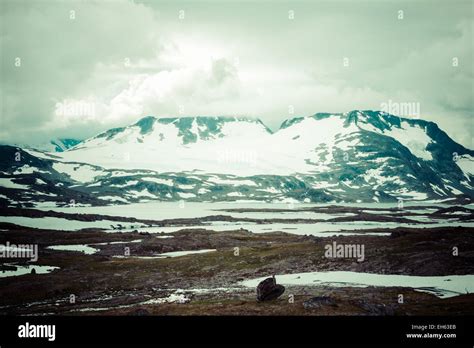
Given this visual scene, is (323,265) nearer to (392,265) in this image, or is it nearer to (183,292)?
(392,265)

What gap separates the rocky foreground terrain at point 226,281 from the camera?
4347cm

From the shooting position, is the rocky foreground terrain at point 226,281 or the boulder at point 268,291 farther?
the boulder at point 268,291

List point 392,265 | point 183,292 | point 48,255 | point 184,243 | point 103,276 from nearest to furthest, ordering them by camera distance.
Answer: point 183,292 → point 392,265 → point 103,276 → point 48,255 → point 184,243

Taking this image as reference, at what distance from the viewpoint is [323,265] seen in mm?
70625

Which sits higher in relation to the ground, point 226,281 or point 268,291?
point 268,291

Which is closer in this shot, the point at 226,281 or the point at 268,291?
the point at 268,291

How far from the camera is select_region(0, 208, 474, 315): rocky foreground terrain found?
1711 inches

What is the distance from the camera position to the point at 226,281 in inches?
2601

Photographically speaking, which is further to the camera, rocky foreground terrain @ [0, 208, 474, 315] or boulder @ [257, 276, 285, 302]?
boulder @ [257, 276, 285, 302]

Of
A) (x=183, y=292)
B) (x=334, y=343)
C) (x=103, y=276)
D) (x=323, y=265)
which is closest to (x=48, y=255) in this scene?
(x=103, y=276)

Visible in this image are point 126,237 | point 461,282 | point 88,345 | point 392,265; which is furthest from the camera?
point 126,237

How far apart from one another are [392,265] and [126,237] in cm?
8737

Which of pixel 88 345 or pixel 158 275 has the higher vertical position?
pixel 88 345

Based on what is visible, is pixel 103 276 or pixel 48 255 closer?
pixel 103 276
